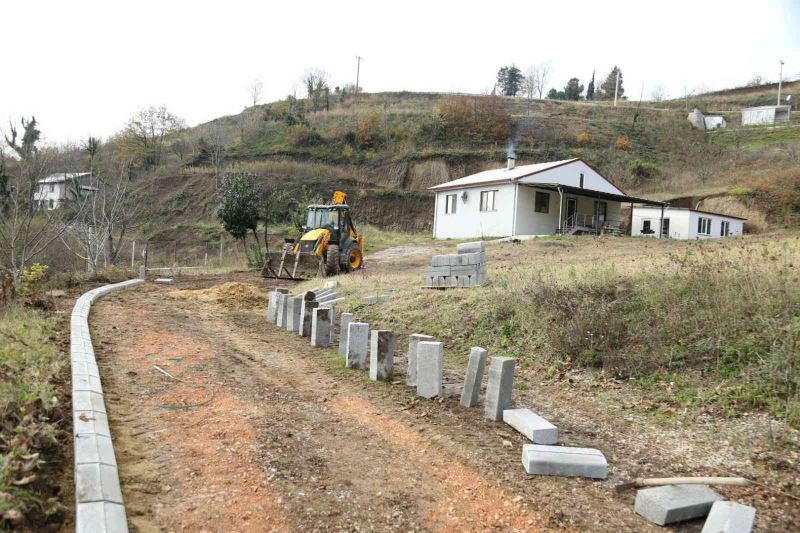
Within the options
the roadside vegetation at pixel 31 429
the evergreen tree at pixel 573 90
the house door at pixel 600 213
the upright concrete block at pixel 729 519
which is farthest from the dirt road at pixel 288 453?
the evergreen tree at pixel 573 90

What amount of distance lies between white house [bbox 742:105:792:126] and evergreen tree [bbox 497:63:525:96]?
38.6 m

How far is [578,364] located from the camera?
6508mm

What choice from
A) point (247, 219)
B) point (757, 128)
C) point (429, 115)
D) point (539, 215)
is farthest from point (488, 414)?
point (757, 128)

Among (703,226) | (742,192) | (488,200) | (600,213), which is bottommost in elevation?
(703,226)

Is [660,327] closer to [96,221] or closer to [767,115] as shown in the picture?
[96,221]

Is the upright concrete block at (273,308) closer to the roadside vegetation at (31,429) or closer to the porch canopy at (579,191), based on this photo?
the roadside vegetation at (31,429)

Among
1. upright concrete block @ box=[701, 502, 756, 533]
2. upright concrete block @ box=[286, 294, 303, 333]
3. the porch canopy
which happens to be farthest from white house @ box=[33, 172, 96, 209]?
the porch canopy

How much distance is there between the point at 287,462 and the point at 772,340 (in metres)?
4.71

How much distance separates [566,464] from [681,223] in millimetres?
31515

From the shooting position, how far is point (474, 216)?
102 ft

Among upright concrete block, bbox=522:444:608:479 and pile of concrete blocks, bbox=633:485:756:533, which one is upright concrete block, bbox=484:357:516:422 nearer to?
upright concrete block, bbox=522:444:608:479

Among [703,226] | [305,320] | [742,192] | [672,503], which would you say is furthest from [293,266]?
[742,192]

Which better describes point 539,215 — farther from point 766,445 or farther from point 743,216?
point 766,445

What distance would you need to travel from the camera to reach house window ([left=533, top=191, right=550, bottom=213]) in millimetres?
29291
